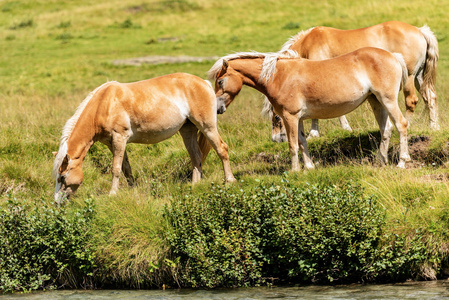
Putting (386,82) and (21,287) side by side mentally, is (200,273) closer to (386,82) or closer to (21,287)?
(21,287)

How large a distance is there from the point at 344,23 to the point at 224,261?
23.0m

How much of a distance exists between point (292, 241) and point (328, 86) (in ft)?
9.94

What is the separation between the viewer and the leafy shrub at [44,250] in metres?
7.29

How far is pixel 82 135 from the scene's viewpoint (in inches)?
346

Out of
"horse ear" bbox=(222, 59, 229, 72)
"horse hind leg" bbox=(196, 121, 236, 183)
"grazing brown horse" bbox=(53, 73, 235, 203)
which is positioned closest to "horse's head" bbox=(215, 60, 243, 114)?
"horse ear" bbox=(222, 59, 229, 72)

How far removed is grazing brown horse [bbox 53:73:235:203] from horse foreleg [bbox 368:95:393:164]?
2.52 metres

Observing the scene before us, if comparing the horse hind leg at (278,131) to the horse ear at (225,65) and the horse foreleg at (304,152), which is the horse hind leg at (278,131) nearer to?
the horse foreleg at (304,152)

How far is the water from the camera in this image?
20.8ft

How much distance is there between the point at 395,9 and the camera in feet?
95.8

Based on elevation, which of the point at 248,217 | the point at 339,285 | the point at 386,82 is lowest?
the point at 339,285

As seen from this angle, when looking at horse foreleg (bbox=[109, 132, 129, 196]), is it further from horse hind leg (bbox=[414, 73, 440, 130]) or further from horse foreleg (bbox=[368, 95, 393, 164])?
horse hind leg (bbox=[414, 73, 440, 130])

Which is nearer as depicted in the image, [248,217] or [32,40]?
[248,217]

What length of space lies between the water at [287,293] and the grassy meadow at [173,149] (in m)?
0.39

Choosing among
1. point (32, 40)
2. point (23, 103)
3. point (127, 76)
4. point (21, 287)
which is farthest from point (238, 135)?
point (32, 40)
